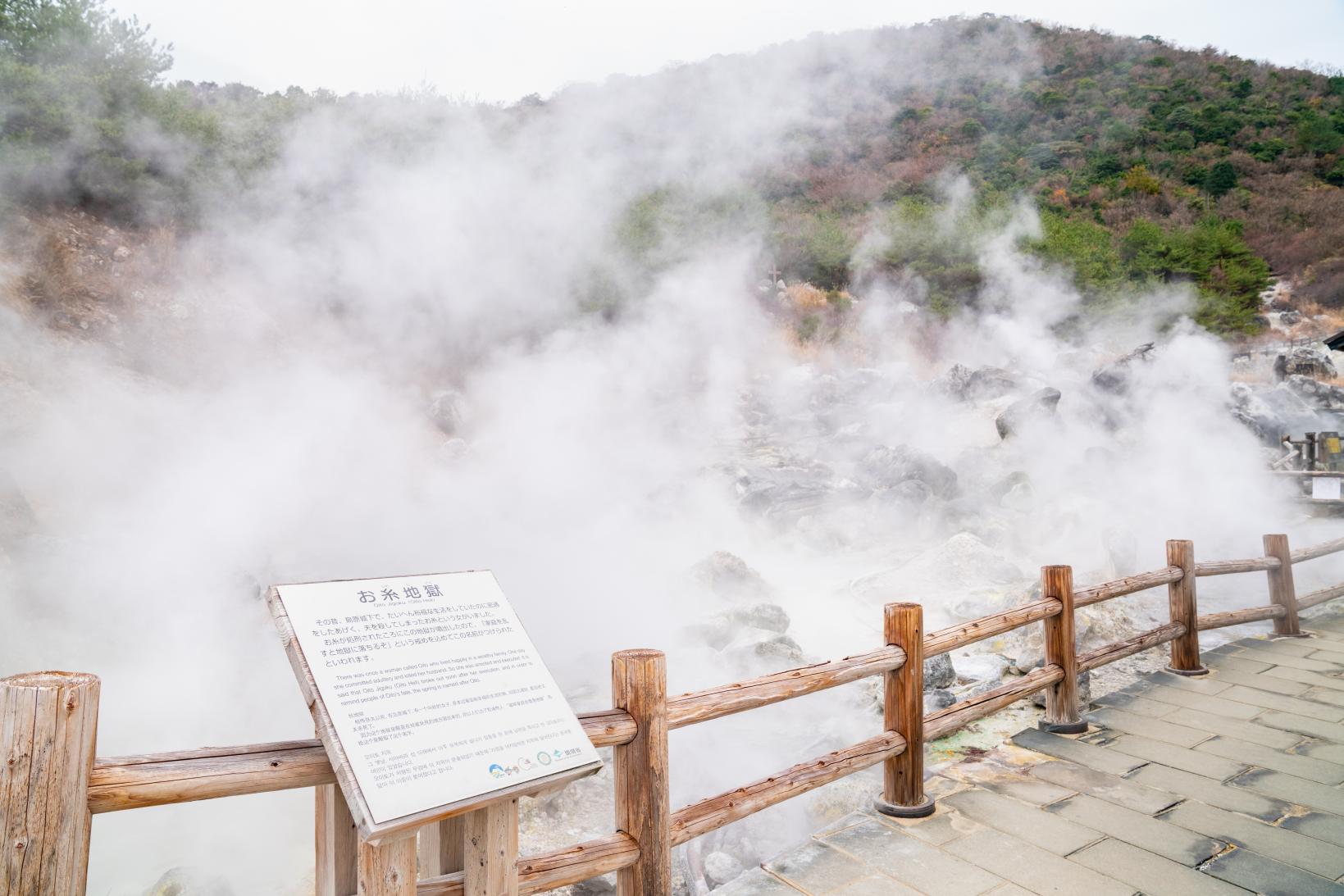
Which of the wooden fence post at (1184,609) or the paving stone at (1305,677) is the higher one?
the wooden fence post at (1184,609)

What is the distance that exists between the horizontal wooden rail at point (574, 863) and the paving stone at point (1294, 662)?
430 centimetres

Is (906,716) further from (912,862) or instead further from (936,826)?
(912,862)

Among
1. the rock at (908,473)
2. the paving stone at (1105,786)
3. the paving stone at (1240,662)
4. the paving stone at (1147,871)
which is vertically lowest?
the paving stone at (1147,871)

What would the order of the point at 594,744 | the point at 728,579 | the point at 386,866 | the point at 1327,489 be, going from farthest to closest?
the point at 1327,489 → the point at 728,579 → the point at 594,744 → the point at 386,866

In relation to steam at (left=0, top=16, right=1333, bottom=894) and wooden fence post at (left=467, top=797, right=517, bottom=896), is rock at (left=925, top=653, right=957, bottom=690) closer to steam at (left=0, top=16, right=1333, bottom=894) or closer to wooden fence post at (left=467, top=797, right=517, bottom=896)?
steam at (left=0, top=16, right=1333, bottom=894)

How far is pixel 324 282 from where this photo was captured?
12.2 m

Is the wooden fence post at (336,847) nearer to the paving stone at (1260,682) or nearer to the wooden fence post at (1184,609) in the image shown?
the wooden fence post at (1184,609)

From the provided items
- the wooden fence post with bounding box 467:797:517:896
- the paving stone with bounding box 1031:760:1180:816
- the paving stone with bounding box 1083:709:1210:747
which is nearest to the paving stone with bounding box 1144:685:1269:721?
the paving stone with bounding box 1083:709:1210:747

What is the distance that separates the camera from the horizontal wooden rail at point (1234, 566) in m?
4.50

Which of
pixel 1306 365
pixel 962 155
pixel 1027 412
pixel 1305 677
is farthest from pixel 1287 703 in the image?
pixel 962 155

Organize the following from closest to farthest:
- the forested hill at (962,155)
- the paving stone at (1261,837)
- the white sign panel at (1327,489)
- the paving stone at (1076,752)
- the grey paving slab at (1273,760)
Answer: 1. the paving stone at (1261,837)
2. the grey paving slab at (1273,760)
3. the paving stone at (1076,752)
4. the white sign panel at (1327,489)
5. the forested hill at (962,155)

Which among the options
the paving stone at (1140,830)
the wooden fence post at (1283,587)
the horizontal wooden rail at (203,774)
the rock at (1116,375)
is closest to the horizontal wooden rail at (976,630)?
the paving stone at (1140,830)

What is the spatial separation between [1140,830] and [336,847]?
255cm

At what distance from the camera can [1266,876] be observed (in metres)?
2.28
